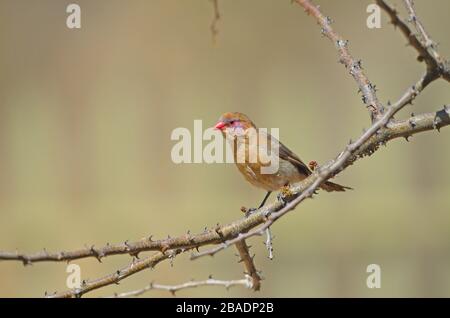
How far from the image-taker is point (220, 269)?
17.5 ft

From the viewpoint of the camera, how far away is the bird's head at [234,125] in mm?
3859

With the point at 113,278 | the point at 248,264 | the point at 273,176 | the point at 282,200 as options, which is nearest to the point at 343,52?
the point at 282,200

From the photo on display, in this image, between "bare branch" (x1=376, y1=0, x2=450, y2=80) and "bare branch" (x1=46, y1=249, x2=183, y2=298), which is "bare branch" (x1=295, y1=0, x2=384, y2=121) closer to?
"bare branch" (x1=376, y1=0, x2=450, y2=80)

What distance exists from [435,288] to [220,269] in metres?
1.55

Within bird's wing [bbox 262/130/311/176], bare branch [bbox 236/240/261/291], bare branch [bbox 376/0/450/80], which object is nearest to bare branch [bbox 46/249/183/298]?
bare branch [bbox 236/240/261/291]

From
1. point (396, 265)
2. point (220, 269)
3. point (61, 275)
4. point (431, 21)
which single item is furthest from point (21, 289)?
point (431, 21)

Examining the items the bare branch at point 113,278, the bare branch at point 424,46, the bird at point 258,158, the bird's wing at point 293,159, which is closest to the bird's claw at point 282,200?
the bare branch at point 113,278

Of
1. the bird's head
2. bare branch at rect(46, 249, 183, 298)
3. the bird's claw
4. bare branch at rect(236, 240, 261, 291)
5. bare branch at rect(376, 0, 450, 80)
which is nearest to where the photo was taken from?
bare branch at rect(376, 0, 450, 80)

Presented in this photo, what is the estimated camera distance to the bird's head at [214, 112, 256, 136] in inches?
152

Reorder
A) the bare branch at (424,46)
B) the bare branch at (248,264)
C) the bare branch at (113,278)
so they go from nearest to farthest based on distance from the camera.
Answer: the bare branch at (424,46), the bare branch at (113,278), the bare branch at (248,264)

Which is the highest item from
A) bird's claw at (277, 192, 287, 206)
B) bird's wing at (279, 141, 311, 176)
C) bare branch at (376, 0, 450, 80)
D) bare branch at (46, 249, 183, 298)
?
bird's wing at (279, 141, 311, 176)

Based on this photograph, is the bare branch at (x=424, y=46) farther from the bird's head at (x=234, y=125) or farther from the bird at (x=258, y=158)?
the bird's head at (x=234, y=125)

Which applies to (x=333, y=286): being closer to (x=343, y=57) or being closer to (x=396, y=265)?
(x=396, y=265)

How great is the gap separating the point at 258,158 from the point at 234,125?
0.84 ft
